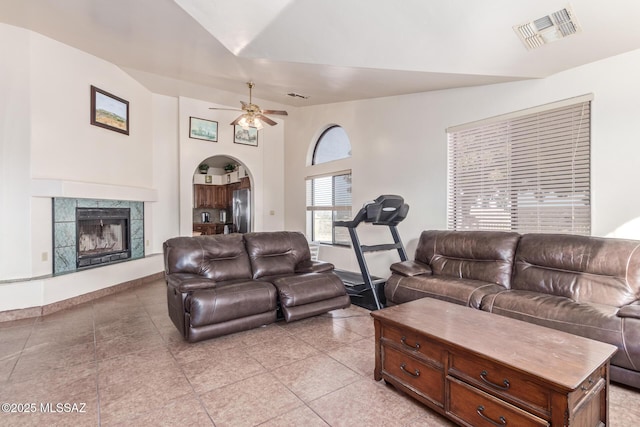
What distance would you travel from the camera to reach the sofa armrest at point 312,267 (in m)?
3.62

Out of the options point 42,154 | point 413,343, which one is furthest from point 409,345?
point 42,154

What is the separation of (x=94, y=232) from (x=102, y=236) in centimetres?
15

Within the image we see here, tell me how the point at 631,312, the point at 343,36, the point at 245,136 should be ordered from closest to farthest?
the point at 631,312
the point at 343,36
the point at 245,136

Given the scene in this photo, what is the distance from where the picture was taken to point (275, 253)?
12.3 ft

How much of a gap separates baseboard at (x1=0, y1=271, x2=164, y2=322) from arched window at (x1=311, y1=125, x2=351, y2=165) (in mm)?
3893

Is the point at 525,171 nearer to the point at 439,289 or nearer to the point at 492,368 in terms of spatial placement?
the point at 439,289

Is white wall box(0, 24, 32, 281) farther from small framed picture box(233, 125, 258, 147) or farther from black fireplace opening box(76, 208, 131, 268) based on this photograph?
small framed picture box(233, 125, 258, 147)

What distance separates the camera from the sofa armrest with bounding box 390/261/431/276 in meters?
3.42

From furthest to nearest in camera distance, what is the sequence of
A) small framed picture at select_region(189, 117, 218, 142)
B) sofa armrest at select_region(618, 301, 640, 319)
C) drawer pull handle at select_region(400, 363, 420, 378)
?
small framed picture at select_region(189, 117, 218, 142) < sofa armrest at select_region(618, 301, 640, 319) < drawer pull handle at select_region(400, 363, 420, 378)

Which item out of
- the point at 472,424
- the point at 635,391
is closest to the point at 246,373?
the point at 472,424

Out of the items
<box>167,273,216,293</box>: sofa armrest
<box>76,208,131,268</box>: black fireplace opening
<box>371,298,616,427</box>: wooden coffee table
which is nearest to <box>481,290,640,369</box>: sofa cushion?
Result: <box>371,298,616,427</box>: wooden coffee table

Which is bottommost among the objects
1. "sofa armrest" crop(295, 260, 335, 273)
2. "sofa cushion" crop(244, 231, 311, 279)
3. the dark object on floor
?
the dark object on floor

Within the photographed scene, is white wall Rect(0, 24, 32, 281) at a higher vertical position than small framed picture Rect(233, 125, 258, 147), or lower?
lower

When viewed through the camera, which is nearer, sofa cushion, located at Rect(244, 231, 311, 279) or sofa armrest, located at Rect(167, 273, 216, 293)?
sofa armrest, located at Rect(167, 273, 216, 293)
